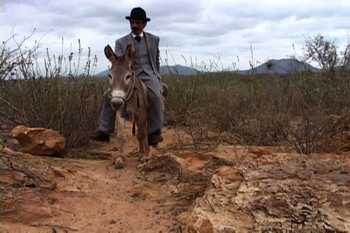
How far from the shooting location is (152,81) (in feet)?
25.7

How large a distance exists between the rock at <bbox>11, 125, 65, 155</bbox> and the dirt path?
0.38 m

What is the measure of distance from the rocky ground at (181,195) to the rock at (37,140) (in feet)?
0.90

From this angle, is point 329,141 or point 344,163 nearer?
point 344,163

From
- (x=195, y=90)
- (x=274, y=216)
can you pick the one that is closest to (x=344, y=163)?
(x=274, y=216)

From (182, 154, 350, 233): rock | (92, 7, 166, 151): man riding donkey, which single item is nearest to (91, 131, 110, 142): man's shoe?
(92, 7, 166, 151): man riding donkey

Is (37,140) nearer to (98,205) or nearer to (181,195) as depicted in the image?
(98,205)

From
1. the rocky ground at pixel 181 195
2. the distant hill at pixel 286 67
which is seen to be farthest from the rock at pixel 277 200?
the distant hill at pixel 286 67

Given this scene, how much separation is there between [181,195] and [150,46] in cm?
298

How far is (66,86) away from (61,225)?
399 centimetres

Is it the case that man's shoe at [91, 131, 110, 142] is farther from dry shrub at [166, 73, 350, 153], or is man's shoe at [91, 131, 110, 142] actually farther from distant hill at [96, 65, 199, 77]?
distant hill at [96, 65, 199, 77]

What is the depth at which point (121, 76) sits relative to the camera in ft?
23.0

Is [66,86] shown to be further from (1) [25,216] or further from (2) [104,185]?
(1) [25,216]

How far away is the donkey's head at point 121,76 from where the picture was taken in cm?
677

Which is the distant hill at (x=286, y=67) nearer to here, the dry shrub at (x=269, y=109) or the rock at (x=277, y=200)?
the dry shrub at (x=269, y=109)
